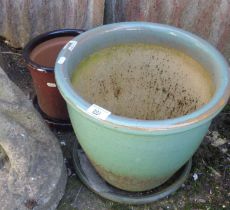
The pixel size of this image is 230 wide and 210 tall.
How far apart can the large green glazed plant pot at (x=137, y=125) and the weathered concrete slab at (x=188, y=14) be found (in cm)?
45

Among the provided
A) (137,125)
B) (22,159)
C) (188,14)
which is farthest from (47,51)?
(137,125)

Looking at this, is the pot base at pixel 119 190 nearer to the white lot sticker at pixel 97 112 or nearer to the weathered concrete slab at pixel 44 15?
the white lot sticker at pixel 97 112

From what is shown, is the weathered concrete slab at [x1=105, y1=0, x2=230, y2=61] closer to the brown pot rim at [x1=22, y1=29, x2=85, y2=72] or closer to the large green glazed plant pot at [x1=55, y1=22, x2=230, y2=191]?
the brown pot rim at [x1=22, y1=29, x2=85, y2=72]

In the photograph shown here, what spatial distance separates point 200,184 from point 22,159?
98 cm

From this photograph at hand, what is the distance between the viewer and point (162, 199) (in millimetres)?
2217

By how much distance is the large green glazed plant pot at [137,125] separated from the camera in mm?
1623

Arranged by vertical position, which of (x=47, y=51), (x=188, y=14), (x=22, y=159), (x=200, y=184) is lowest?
(x=200, y=184)

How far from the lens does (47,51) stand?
245cm

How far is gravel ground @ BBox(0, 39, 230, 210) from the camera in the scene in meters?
2.19

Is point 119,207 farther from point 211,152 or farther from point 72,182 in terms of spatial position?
point 211,152

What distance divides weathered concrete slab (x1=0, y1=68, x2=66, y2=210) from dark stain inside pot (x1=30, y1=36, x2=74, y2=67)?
0.43 metres

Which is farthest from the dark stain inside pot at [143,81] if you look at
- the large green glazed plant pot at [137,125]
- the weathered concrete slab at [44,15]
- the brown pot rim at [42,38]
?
the weathered concrete slab at [44,15]

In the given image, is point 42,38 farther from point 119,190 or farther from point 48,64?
point 119,190

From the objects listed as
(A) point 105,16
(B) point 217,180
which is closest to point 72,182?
(B) point 217,180
